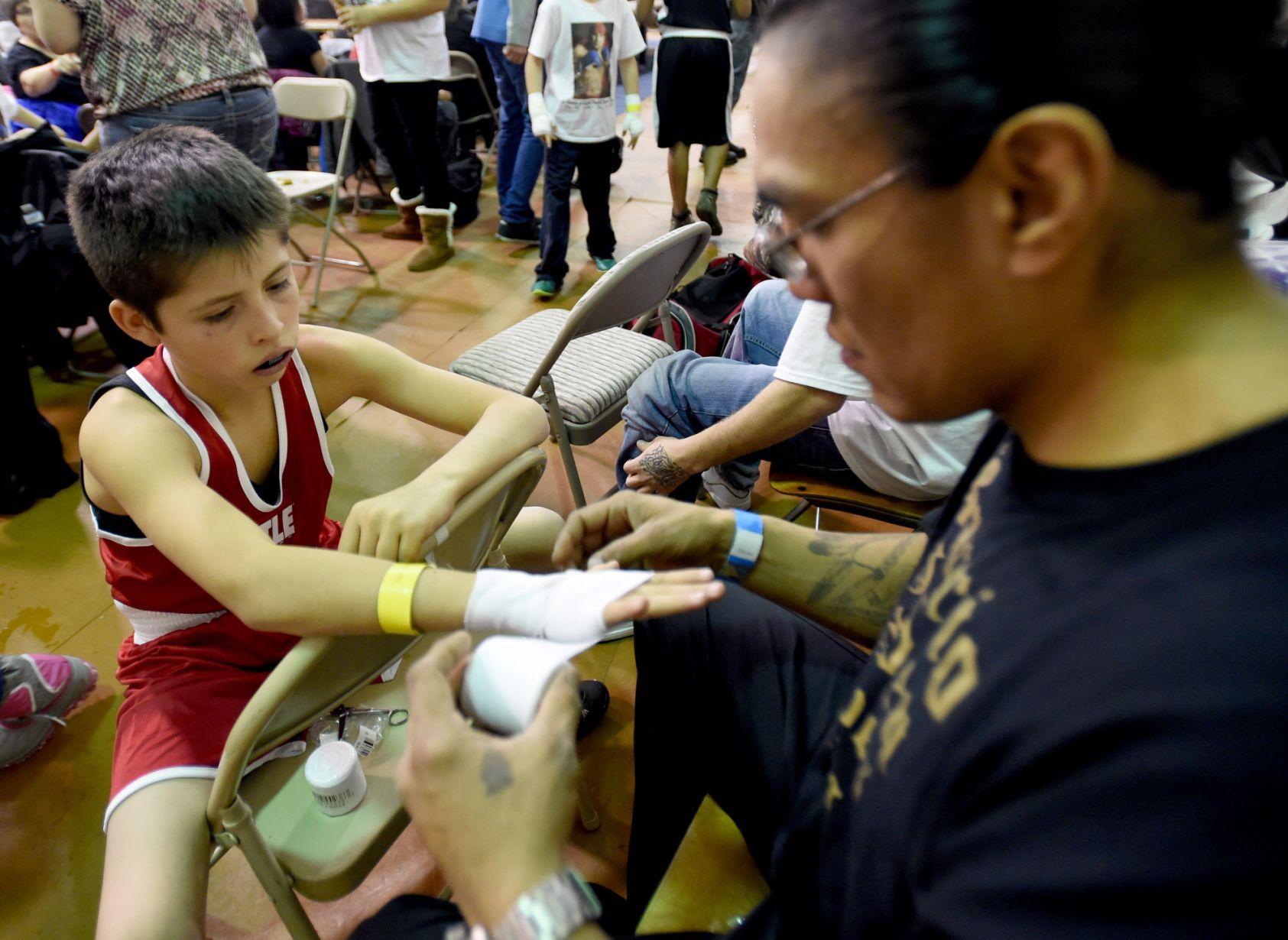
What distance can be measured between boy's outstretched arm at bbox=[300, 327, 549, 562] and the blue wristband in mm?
435

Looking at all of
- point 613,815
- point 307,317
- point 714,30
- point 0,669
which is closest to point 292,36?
point 307,317

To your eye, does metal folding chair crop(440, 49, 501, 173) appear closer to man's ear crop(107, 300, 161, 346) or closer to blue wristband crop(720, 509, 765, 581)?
man's ear crop(107, 300, 161, 346)

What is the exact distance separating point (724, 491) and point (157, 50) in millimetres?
2334

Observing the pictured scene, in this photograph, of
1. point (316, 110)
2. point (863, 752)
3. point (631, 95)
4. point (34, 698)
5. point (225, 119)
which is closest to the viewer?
point (863, 752)

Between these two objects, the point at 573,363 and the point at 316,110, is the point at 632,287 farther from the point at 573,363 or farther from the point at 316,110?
the point at 316,110

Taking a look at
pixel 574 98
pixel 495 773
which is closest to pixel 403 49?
pixel 574 98

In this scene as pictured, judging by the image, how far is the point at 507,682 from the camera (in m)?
0.69

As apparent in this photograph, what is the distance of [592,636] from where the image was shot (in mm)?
789

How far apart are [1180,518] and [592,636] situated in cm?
54

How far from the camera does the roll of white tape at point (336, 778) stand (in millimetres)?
949

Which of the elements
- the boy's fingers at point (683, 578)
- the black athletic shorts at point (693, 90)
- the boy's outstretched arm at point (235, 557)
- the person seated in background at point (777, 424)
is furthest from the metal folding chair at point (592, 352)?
the black athletic shorts at point (693, 90)

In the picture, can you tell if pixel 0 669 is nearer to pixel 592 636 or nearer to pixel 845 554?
pixel 592 636

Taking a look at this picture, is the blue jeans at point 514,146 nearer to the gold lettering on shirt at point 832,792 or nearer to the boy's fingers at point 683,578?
the boy's fingers at point 683,578

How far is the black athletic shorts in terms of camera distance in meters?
→ 3.75
